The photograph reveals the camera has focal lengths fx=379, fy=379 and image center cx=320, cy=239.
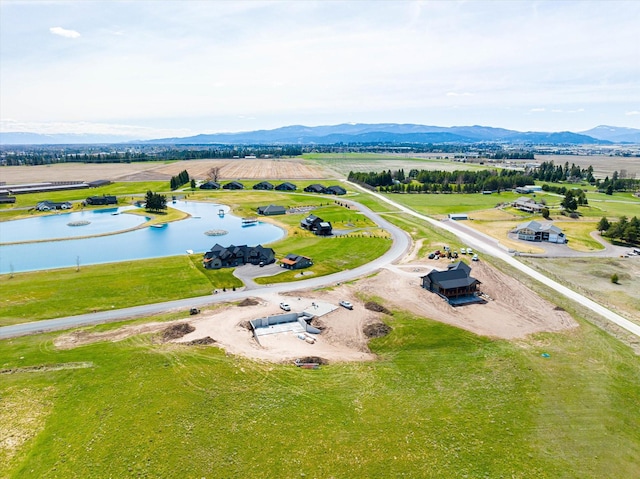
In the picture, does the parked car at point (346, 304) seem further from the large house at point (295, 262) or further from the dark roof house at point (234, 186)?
the dark roof house at point (234, 186)

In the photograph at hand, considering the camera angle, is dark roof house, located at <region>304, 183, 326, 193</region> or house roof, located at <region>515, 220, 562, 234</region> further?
dark roof house, located at <region>304, 183, 326, 193</region>

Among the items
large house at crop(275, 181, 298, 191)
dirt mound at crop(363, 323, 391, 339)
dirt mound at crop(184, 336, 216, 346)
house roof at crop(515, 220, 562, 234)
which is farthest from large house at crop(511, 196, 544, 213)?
dirt mound at crop(184, 336, 216, 346)

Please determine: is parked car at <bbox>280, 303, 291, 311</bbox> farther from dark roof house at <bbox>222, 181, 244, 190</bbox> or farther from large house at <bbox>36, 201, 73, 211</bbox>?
dark roof house at <bbox>222, 181, 244, 190</bbox>

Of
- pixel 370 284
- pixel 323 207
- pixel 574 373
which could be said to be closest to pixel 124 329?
pixel 370 284

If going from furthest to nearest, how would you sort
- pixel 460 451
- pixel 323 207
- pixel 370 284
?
pixel 323 207, pixel 370 284, pixel 460 451

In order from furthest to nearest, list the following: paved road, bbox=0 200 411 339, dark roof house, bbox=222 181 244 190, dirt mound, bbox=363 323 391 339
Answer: dark roof house, bbox=222 181 244 190
paved road, bbox=0 200 411 339
dirt mound, bbox=363 323 391 339

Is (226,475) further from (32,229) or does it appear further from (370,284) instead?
(32,229)

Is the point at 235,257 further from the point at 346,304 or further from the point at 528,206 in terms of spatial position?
the point at 528,206
